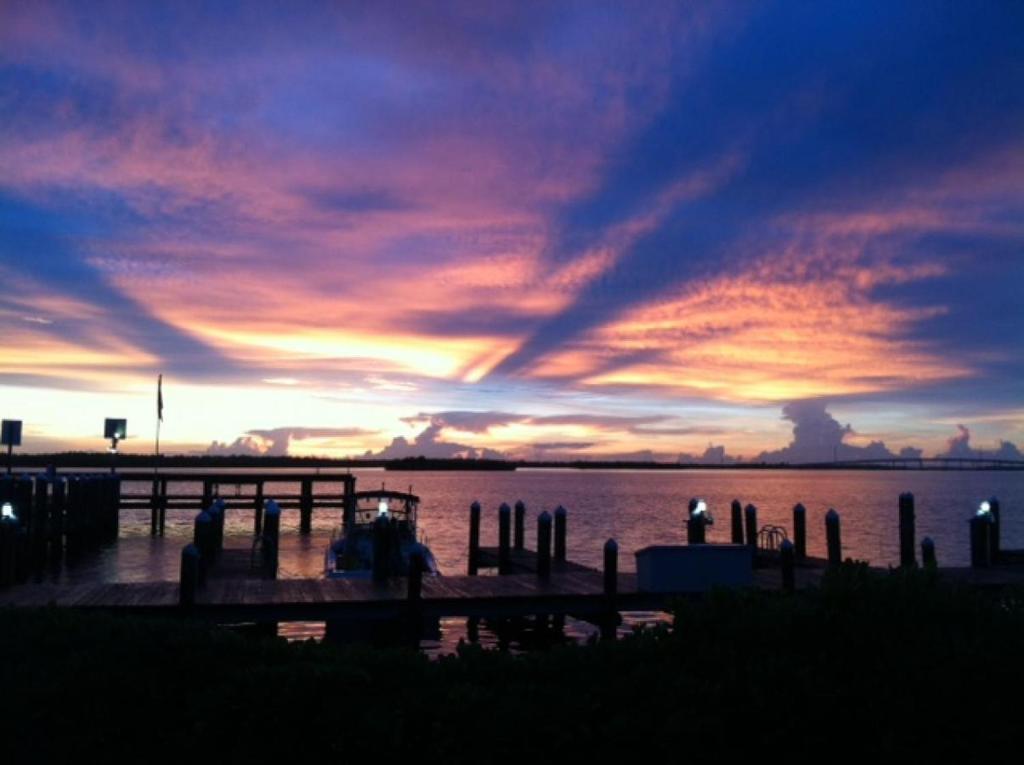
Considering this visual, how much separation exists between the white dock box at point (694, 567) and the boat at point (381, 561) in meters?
4.67

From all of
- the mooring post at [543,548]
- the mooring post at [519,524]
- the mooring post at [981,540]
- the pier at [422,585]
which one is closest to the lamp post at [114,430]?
the pier at [422,585]

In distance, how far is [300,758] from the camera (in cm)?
623

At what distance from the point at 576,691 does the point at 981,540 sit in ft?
71.0

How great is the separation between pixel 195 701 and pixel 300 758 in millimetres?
1050

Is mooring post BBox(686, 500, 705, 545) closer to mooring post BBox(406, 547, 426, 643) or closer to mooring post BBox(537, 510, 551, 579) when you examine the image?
mooring post BBox(537, 510, 551, 579)

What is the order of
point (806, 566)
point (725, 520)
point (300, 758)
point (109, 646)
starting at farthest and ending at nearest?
1. point (725, 520)
2. point (806, 566)
3. point (109, 646)
4. point (300, 758)

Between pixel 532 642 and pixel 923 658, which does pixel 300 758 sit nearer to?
pixel 923 658

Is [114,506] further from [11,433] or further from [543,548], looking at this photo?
[543,548]

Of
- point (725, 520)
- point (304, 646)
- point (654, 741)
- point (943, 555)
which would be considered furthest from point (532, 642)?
point (725, 520)

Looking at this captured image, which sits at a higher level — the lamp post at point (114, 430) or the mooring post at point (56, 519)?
the lamp post at point (114, 430)

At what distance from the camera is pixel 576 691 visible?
270 inches

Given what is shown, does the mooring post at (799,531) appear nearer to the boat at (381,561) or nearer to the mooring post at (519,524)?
the mooring post at (519,524)

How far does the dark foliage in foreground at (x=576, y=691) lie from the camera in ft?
20.9

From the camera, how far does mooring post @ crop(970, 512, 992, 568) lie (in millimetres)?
24875
